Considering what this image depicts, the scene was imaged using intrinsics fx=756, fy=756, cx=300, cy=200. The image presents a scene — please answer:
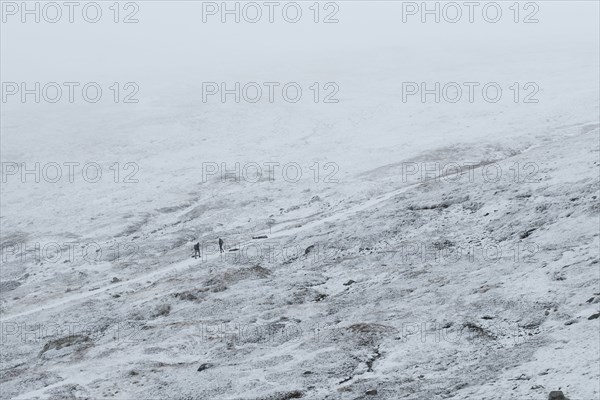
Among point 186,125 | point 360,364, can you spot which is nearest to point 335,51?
point 186,125

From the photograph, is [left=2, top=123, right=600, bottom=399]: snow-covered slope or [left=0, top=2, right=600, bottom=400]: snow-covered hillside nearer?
[left=2, top=123, right=600, bottom=399]: snow-covered slope

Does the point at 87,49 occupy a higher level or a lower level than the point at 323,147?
higher

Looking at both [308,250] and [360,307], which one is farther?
[308,250]

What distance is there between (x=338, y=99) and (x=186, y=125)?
19.1 m

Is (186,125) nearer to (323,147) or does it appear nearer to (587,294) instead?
(323,147)

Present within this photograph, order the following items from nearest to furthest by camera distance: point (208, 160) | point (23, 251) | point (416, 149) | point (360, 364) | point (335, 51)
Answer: point (360, 364)
point (23, 251)
point (416, 149)
point (208, 160)
point (335, 51)

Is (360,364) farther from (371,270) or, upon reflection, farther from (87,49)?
(87,49)

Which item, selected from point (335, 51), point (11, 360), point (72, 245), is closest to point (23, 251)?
point (72, 245)

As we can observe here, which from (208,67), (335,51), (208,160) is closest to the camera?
(208,160)

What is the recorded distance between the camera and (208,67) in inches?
4796

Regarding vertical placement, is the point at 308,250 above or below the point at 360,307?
above

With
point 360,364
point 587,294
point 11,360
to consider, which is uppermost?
point 587,294

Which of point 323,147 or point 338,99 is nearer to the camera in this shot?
point 323,147

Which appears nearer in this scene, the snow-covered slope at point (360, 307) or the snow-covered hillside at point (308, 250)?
the snow-covered slope at point (360, 307)
